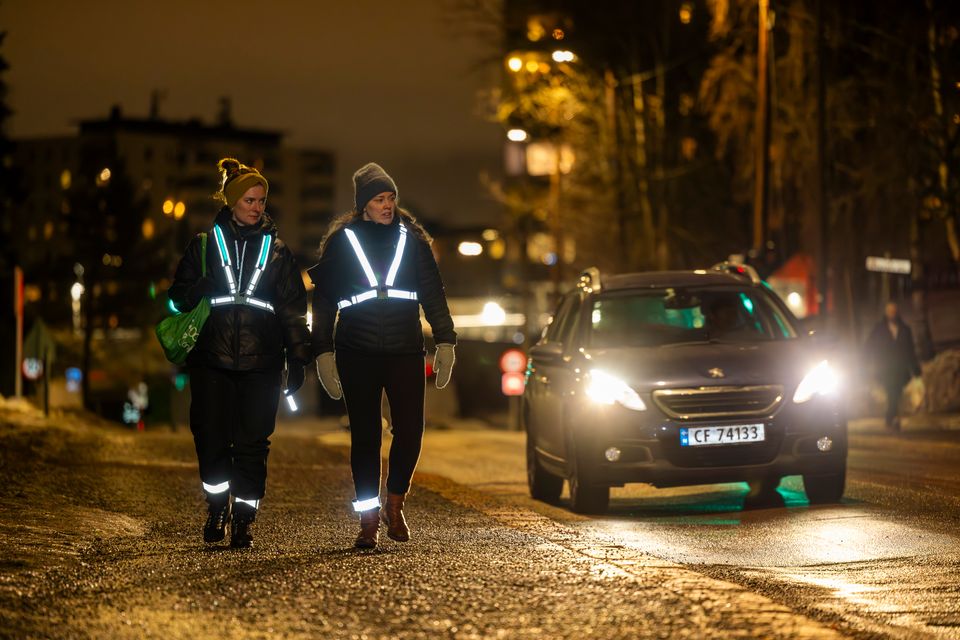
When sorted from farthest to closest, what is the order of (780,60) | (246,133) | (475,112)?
(246,133) < (475,112) < (780,60)

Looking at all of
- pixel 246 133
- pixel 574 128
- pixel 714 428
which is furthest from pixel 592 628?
pixel 246 133

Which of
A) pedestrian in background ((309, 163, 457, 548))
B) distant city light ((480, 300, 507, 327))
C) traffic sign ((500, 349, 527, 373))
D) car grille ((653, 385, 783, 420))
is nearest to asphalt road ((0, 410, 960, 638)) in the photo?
pedestrian in background ((309, 163, 457, 548))

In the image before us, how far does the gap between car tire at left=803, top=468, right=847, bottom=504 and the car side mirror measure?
2023 mm

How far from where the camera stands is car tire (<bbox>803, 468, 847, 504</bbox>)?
11.5 m

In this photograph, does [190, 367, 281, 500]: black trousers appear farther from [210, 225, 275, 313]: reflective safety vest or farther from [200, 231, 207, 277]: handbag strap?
[200, 231, 207, 277]: handbag strap

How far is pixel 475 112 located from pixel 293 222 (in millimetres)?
154192

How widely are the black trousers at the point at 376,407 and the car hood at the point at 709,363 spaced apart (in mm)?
2979

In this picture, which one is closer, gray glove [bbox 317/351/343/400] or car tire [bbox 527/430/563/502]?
gray glove [bbox 317/351/343/400]

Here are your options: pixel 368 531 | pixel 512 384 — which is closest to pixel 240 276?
pixel 368 531

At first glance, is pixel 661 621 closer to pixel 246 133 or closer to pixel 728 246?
pixel 728 246

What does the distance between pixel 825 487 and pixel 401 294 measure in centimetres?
426

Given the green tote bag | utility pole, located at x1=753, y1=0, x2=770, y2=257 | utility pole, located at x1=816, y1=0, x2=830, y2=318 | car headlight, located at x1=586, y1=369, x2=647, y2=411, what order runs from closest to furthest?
the green tote bag
car headlight, located at x1=586, y1=369, x2=647, y2=411
utility pole, located at x1=816, y1=0, x2=830, y2=318
utility pole, located at x1=753, y1=0, x2=770, y2=257

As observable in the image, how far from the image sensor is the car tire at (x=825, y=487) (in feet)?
37.8

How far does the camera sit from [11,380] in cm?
5934
